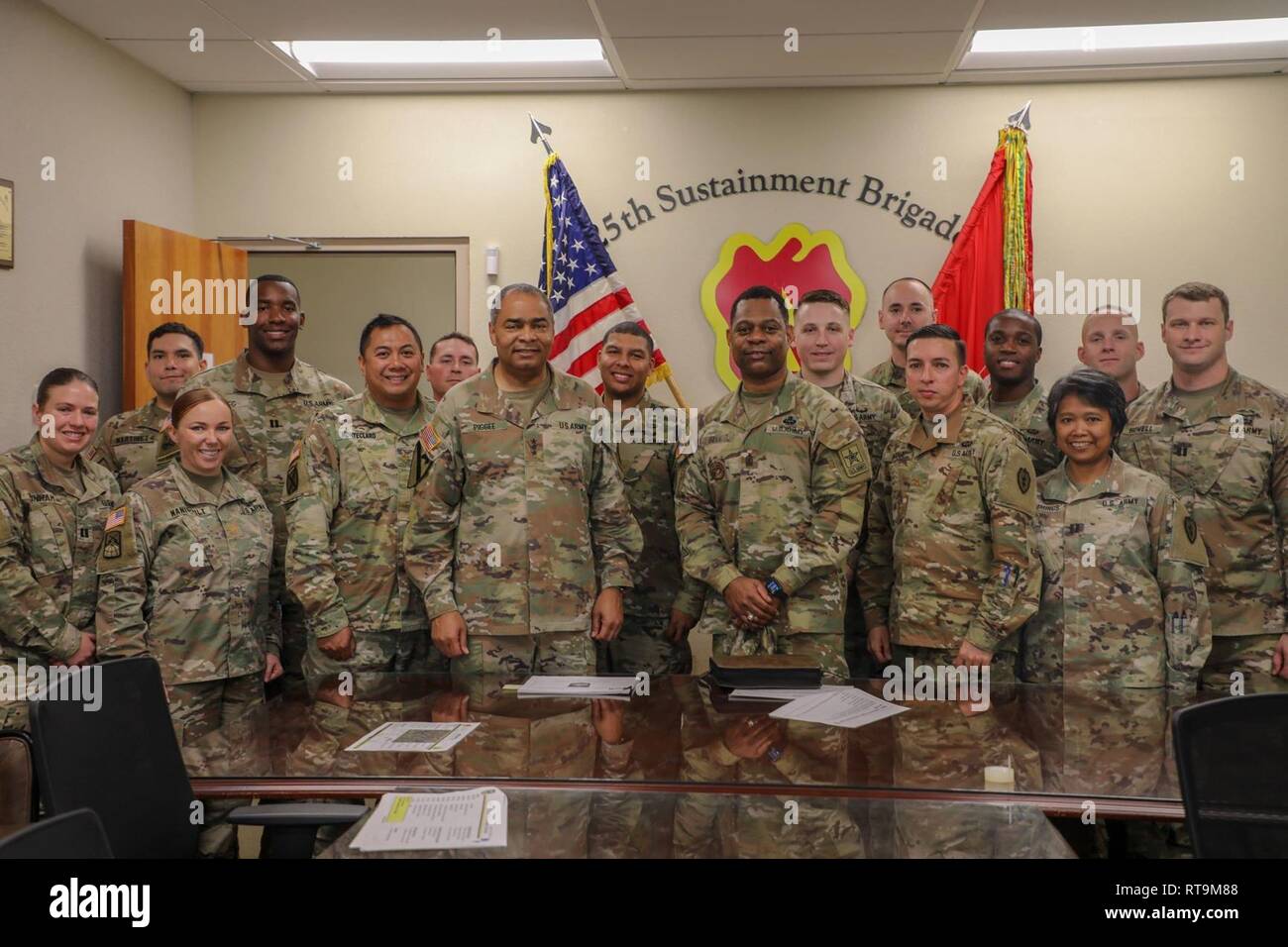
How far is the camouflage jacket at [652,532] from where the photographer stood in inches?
151

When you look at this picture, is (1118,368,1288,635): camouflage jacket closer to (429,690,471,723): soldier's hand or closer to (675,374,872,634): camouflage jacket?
(675,374,872,634): camouflage jacket

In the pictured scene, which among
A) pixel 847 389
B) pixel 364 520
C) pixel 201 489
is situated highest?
pixel 847 389

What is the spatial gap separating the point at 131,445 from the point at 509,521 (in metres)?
1.79

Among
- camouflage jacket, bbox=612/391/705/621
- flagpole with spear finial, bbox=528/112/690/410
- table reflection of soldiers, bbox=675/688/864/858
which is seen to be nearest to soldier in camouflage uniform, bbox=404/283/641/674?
camouflage jacket, bbox=612/391/705/621

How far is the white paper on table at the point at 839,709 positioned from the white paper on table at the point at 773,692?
0.10 feet

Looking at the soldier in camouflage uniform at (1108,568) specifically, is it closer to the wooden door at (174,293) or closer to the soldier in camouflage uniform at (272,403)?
the soldier in camouflage uniform at (272,403)

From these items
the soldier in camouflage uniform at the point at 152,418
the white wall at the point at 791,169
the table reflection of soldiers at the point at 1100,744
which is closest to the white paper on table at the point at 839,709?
the table reflection of soldiers at the point at 1100,744

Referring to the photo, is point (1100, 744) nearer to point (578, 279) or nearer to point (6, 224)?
point (578, 279)

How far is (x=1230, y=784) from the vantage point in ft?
5.15

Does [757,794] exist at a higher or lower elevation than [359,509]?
lower

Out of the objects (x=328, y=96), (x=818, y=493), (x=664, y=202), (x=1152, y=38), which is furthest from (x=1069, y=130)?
(x=328, y=96)

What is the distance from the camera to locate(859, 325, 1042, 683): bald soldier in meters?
3.05

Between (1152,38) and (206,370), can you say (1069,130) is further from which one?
(206,370)

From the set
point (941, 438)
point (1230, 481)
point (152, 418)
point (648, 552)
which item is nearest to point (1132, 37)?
point (1230, 481)
